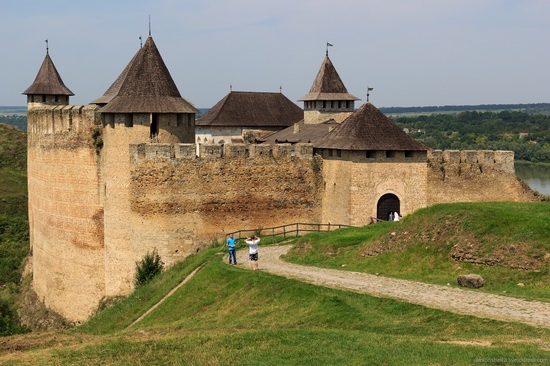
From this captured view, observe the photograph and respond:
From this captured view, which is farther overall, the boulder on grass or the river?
the river

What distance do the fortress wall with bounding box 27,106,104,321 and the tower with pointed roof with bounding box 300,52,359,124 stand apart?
1425 centimetres

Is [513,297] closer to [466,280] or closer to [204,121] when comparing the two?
[466,280]

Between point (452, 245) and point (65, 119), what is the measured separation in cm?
1631

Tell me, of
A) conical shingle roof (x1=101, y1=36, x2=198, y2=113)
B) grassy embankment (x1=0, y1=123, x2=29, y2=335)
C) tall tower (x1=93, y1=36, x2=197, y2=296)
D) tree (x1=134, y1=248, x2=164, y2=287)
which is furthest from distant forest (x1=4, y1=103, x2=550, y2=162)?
tree (x1=134, y1=248, x2=164, y2=287)

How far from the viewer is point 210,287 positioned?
69.5ft

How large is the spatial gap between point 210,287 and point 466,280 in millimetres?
7226

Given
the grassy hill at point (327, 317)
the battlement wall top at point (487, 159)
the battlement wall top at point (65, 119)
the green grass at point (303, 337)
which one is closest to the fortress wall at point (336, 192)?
the grassy hill at point (327, 317)

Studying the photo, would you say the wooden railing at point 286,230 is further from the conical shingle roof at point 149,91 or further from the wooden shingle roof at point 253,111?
the wooden shingle roof at point 253,111

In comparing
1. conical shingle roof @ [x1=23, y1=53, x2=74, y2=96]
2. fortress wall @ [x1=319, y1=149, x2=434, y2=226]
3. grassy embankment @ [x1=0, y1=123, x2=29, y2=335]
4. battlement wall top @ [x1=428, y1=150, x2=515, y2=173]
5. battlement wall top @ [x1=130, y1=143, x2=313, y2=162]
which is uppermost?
conical shingle roof @ [x1=23, y1=53, x2=74, y2=96]

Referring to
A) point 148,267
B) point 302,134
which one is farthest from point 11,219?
point 148,267

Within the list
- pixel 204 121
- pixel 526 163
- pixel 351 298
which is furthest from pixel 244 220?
pixel 526 163

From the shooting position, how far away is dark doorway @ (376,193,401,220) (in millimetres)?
26875

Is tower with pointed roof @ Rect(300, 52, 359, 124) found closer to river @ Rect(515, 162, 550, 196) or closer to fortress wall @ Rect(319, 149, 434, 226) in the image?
fortress wall @ Rect(319, 149, 434, 226)

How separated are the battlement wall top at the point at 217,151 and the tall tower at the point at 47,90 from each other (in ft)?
46.7
